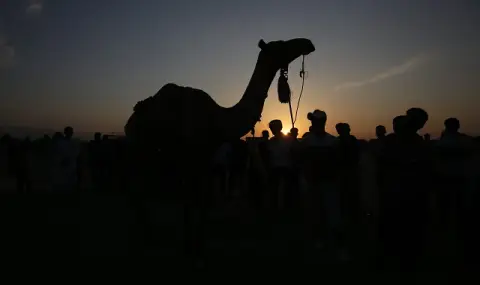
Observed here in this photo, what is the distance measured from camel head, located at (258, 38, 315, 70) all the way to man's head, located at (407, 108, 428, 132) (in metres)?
2.56

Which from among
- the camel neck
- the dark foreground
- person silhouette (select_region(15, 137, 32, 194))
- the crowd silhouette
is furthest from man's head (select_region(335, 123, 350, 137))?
person silhouette (select_region(15, 137, 32, 194))

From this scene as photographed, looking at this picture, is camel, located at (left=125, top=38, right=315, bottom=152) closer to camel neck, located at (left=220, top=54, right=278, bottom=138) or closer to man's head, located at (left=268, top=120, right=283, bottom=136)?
camel neck, located at (left=220, top=54, right=278, bottom=138)

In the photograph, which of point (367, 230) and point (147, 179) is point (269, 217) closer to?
point (367, 230)

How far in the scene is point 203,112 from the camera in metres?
6.89

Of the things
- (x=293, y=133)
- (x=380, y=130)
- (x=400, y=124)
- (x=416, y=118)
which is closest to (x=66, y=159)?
(x=293, y=133)

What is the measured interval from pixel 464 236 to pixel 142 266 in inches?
190

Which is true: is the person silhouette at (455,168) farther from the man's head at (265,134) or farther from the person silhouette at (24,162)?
the person silhouette at (24,162)

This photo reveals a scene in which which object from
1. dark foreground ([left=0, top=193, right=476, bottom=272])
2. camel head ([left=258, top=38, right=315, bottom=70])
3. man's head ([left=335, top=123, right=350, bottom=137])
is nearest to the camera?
dark foreground ([left=0, top=193, right=476, bottom=272])

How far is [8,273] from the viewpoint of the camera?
19.4 feet

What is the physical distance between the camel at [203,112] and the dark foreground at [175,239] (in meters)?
1.30

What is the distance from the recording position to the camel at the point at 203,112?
6820mm

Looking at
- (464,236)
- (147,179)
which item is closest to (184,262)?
(147,179)

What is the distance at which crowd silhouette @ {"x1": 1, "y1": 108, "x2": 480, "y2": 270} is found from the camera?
5176 millimetres

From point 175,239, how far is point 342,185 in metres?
3.56
